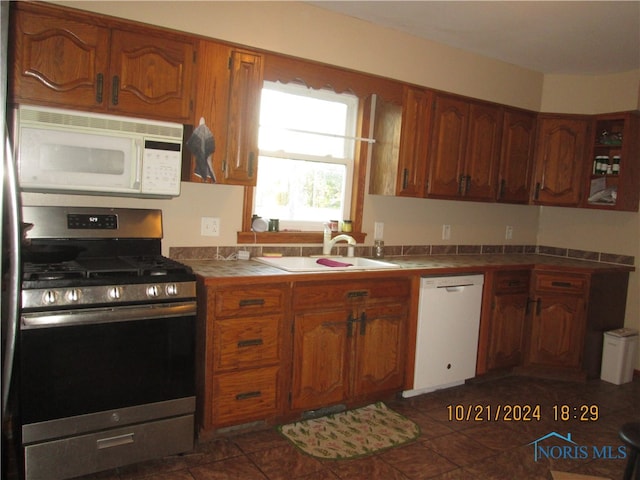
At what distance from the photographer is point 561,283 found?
152 inches

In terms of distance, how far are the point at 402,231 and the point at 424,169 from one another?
55 centimetres

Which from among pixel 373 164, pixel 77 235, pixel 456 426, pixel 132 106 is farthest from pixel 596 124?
pixel 77 235

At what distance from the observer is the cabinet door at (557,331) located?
3.83 metres

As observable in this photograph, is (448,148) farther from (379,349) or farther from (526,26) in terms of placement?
(379,349)

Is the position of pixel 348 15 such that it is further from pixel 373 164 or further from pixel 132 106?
pixel 132 106

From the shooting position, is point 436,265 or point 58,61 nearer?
point 58,61

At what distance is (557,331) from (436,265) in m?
1.23

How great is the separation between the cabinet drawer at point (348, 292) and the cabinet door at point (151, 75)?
1135mm

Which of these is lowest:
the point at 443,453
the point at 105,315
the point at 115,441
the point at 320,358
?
the point at 443,453

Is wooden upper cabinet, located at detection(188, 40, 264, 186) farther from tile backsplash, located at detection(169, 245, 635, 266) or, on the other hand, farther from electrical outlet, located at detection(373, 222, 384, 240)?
electrical outlet, located at detection(373, 222, 384, 240)

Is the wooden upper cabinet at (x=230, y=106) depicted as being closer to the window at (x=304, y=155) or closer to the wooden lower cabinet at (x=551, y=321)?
the window at (x=304, y=155)

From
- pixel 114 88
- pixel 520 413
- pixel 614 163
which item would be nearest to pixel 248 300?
pixel 114 88

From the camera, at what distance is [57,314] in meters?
2.06

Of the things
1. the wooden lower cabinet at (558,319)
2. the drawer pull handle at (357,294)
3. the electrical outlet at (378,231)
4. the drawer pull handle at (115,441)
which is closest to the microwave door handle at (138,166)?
the drawer pull handle at (115,441)
